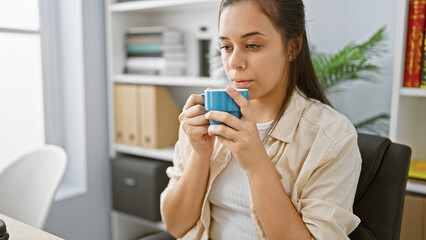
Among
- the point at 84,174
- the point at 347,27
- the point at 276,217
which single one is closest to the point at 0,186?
the point at 84,174

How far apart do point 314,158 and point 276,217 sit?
17cm

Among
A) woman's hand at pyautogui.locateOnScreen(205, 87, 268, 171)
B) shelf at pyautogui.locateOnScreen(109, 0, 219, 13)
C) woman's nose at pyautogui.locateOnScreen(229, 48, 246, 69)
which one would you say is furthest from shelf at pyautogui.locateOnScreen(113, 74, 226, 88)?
woman's hand at pyautogui.locateOnScreen(205, 87, 268, 171)

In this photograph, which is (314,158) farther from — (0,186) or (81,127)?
(81,127)

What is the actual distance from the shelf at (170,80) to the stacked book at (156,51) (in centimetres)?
6

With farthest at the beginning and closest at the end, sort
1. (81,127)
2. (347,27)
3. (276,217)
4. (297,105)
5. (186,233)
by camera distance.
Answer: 1. (81,127)
2. (347,27)
3. (186,233)
4. (297,105)
5. (276,217)

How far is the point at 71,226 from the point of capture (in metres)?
2.46

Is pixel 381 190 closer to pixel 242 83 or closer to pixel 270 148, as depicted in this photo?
pixel 270 148

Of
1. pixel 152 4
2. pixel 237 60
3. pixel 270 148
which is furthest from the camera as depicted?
pixel 152 4

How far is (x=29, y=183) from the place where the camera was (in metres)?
1.71

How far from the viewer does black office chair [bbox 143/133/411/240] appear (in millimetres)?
1039

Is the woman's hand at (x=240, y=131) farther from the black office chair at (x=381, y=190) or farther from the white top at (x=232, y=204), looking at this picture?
the black office chair at (x=381, y=190)

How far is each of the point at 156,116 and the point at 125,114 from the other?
0.24m

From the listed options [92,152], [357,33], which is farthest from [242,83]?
[92,152]

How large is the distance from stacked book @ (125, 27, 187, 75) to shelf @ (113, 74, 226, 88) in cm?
6
